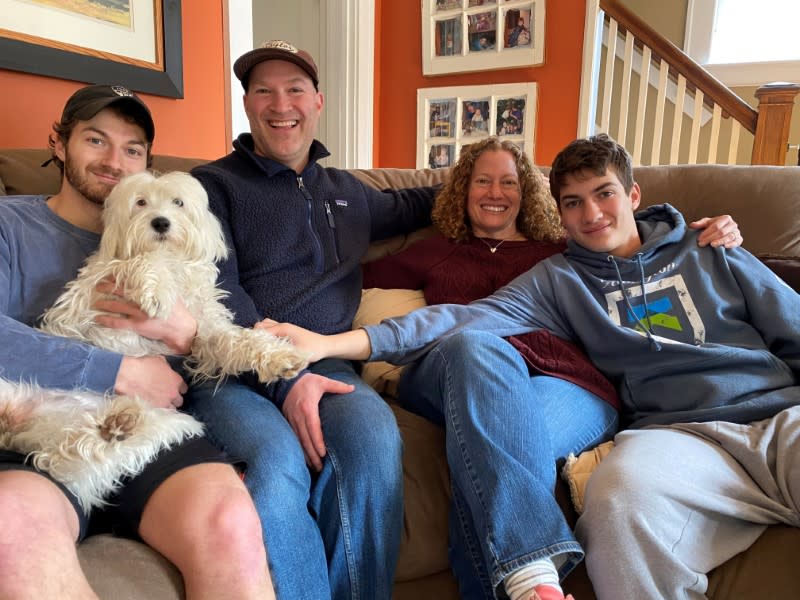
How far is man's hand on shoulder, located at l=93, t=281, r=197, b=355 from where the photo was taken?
4.04ft

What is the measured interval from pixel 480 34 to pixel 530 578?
140 inches

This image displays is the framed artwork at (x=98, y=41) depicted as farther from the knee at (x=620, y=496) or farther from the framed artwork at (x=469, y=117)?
the knee at (x=620, y=496)

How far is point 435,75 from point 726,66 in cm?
232

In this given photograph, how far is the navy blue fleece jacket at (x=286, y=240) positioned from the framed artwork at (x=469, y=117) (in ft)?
6.61

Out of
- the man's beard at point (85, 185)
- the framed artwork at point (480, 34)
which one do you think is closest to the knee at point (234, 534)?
the man's beard at point (85, 185)

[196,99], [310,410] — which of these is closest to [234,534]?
[310,410]

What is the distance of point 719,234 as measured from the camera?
1475 mm

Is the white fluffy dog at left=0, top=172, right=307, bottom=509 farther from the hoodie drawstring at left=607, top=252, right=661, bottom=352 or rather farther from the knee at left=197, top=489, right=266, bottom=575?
the hoodie drawstring at left=607, top=252, right=661, bottom=352

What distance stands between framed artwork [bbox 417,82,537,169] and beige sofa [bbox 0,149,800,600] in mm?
1741

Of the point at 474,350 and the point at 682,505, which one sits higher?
the point at 474,350

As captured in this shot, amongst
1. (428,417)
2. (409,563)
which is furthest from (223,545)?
(428,417)

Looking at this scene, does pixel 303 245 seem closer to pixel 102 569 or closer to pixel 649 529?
pixel 102 569

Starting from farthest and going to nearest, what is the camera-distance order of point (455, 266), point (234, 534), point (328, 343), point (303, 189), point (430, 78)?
1. point (430, 78)
2. point (455, 266)
3. point (303, 189)
4. point (328, 343)
5. point (234, 534)

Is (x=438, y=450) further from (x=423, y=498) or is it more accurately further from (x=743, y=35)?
(x=743, y=35)
